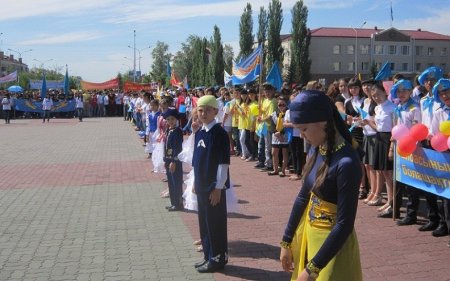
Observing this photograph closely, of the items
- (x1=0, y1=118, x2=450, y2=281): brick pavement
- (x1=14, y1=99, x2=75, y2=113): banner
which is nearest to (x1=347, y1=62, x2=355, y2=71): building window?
(x1=14, y1=99, x2=75, y2=113): banner

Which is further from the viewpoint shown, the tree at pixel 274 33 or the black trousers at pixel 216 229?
the tree at pixel 274 33

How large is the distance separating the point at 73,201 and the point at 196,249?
12.5ft

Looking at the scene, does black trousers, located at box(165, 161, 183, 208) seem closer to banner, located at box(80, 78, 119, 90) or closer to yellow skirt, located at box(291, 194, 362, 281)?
yellow skirt, located at box(291, 194, 362, 281)

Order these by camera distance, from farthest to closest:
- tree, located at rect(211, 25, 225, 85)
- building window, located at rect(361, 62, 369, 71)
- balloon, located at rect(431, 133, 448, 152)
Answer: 1. building window, located at rect(361, 62, 369, 71)
2. tree, located at rect(211, 25, 225, 85)
3. balloon, located at rect(431, 133, 448, 152)

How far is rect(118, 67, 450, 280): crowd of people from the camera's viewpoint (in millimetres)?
2650

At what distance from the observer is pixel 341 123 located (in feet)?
8.98

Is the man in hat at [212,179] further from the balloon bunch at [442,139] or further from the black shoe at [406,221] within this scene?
the black shoe at [406,221]

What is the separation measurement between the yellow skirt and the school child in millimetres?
4983

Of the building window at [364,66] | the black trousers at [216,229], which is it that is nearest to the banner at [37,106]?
the black trousers at [216,229]

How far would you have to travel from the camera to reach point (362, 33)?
91188mm

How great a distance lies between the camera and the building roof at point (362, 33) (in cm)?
8700

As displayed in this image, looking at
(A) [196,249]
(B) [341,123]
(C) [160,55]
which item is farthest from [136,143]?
(C) [160,55]

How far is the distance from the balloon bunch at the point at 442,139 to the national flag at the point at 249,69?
27.8 feet

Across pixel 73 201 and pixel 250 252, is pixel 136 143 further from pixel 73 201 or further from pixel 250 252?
pixel 250 252
